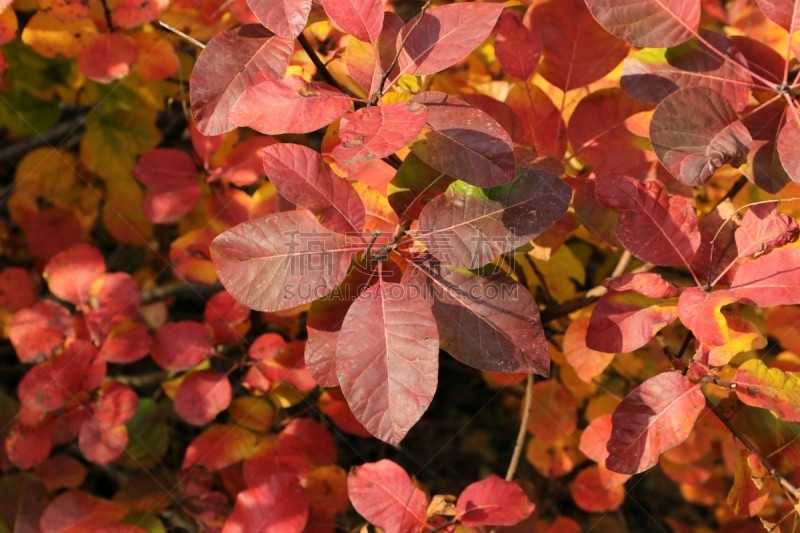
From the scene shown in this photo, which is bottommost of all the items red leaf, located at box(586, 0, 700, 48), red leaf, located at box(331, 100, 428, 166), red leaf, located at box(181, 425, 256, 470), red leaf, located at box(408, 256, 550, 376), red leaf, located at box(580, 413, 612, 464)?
red leaf, located at box(181, 425, 256, 470)

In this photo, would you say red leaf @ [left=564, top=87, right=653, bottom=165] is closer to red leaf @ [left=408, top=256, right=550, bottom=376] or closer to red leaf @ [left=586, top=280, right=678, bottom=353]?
red leaf @ [left=586, top=280, right=678, bottom=353]

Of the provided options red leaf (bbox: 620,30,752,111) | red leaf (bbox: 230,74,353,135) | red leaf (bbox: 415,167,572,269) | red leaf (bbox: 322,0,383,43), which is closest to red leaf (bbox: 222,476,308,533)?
red leaf (bbox: 415,167,572,269)

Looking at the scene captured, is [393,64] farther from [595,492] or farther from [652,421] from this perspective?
[595,492]

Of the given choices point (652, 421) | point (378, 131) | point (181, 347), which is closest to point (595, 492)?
point (652, 421)

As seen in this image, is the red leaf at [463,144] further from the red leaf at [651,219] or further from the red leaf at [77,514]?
the red leaf at [77,514]

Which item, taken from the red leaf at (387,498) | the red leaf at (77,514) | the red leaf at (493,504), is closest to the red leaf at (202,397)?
the red leaf at (77,514)

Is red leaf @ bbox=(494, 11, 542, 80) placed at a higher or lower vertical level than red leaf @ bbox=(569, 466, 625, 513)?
higher
